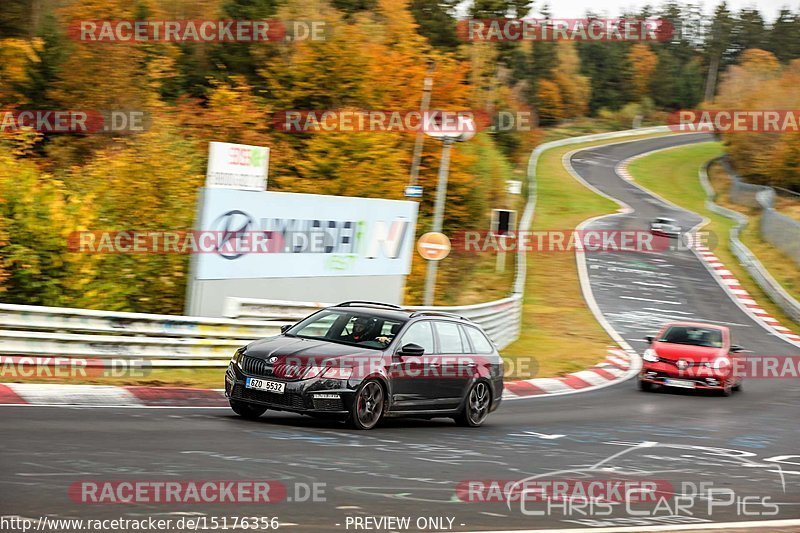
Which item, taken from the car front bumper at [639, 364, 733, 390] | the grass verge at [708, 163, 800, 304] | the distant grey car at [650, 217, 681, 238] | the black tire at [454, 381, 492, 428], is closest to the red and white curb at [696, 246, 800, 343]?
the grass verge at [708, 163, 800, 304]

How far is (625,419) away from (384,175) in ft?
65.6

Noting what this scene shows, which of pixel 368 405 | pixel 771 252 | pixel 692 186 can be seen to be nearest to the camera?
pixel 368 405

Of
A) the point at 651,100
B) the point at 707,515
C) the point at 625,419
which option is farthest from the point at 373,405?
the point at 651,100

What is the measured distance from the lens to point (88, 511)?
6758 mm

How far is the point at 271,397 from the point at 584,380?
39.0 ft

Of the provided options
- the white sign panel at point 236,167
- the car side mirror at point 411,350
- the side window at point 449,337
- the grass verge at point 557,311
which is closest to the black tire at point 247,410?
the car side mirror at point 411,350

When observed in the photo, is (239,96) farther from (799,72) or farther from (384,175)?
(799,72)

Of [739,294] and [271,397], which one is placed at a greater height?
[739,294]

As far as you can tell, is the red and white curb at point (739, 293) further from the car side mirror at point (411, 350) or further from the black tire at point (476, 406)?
the car side mirror at point (411, 350)

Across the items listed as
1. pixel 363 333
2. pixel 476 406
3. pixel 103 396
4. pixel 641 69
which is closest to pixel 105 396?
pixel 103 396

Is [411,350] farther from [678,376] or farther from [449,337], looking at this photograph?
[678,376]

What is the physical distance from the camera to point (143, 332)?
1570cm

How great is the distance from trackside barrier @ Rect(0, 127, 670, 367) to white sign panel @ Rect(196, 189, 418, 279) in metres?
0.81

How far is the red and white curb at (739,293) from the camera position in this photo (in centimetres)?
3443
